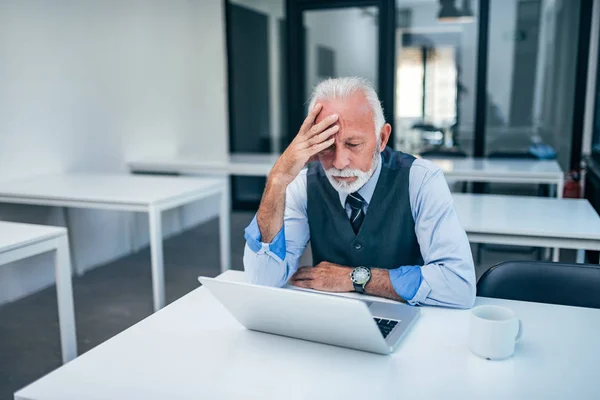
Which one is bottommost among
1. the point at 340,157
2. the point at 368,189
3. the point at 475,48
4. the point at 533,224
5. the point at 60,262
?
the point at 60,262

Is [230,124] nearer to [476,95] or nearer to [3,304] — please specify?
[476,95]

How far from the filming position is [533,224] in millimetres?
2193

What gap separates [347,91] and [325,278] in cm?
51

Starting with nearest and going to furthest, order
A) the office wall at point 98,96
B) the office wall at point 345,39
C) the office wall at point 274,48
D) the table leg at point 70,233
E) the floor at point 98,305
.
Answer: the floor at point 98,305 < the office wall at point 98,96 < the table leg at point 70,233 < the office wall at point 345,39 < the office wall at point 274,48

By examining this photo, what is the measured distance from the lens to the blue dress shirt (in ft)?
4.26

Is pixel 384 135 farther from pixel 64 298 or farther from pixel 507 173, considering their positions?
pixel 507 173

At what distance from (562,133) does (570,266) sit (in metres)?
3.89

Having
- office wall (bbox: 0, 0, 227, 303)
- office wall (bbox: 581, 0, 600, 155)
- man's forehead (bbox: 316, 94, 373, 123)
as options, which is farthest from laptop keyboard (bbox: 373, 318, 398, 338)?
office wall (bbox: 581, 0, 600, 155)

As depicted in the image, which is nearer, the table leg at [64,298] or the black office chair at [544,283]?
the black office chair at [544,283]

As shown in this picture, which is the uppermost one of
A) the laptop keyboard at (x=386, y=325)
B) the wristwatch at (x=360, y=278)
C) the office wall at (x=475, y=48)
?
the office wall at (x=475, y=48)

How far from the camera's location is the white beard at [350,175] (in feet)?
4.73

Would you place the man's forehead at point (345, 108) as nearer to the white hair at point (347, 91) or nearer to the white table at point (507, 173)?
the white hair at point (347, 91)

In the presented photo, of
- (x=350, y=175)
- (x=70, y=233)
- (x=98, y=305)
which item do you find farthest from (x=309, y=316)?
(x=70, y=233)

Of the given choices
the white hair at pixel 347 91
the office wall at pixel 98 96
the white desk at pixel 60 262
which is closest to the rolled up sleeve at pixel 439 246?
the white hair at pixel 347 91
